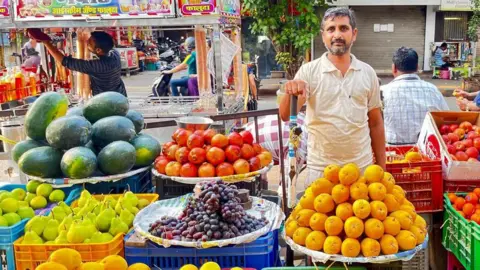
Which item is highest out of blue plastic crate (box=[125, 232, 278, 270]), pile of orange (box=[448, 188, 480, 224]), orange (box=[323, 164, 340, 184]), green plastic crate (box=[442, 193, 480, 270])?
orange (box=[323, 164, 340, 184])

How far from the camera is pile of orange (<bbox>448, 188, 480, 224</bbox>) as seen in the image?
3.79m

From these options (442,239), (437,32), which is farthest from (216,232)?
(437,32)

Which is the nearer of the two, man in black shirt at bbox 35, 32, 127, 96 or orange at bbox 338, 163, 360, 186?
orange at bbox 338, 163, 360, 186

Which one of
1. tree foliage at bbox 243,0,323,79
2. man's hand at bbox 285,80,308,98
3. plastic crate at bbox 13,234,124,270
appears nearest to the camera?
plastic crate at bbox 13,234,124,270

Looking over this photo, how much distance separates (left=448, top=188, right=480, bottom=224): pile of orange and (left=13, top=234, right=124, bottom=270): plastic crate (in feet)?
8.53

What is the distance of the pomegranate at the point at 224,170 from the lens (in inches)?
147

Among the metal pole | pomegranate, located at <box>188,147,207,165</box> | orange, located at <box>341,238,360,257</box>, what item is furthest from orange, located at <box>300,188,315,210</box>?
the metal pole

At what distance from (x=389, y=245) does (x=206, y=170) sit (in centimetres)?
159

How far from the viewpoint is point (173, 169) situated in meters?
3.81

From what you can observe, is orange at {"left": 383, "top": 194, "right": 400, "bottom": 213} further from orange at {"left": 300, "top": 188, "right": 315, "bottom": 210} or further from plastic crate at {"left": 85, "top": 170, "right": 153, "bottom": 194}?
plastic crate at {"left": 85, "top": 170, "right": 153, "bottom": 194}

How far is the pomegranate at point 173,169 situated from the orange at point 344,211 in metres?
1.49

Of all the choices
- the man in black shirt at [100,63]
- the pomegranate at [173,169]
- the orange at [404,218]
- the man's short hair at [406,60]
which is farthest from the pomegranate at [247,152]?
the man in black shirt at [100,63]

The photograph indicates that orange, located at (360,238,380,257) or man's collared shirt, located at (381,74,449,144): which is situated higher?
man's collared shirt, located at (381,74,449,144)

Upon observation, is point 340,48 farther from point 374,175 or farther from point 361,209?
point 361,209
